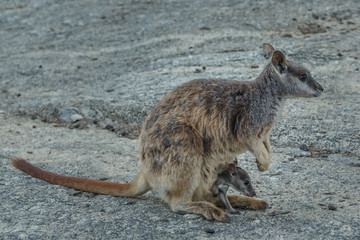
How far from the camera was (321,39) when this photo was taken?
9.93 metres

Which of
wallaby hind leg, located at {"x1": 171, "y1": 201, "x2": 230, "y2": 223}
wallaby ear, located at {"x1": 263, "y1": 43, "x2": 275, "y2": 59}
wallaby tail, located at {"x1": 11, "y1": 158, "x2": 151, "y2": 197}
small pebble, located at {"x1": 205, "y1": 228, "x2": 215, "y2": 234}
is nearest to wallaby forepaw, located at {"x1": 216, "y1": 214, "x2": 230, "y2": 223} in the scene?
wallaby hind leg, located at {"x1": 171, "y1": 201, "x2": 230, "y2": 223}

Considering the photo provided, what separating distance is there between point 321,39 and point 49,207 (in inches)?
251

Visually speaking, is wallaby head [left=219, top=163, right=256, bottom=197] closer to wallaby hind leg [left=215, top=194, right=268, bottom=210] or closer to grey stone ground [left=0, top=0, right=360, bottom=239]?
wallaby hind leg [left=215, top=194, right=268, bottom=210]

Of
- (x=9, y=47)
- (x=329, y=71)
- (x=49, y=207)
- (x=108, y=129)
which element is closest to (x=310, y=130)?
(x=329, y=71)

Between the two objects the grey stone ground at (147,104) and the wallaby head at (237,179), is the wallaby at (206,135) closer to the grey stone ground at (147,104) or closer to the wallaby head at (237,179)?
the wallaby head at (237,179)

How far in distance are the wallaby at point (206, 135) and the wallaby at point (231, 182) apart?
6 cm

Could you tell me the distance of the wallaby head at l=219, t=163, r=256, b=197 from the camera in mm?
5461

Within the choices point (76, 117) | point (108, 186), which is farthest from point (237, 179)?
point (76, 117)

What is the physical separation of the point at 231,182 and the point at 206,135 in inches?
22.0

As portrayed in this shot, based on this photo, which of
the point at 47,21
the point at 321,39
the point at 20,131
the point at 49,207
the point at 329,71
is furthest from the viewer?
the point at 47,21

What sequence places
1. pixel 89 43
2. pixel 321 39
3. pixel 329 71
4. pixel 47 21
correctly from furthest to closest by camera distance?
1. pixel 47 21
2. pixel 89 43
3. pixel 321 39
4. pixel 329 71

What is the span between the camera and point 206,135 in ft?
17.5

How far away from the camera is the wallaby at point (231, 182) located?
5.46 m

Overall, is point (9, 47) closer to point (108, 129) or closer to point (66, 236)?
point (108, 129)
